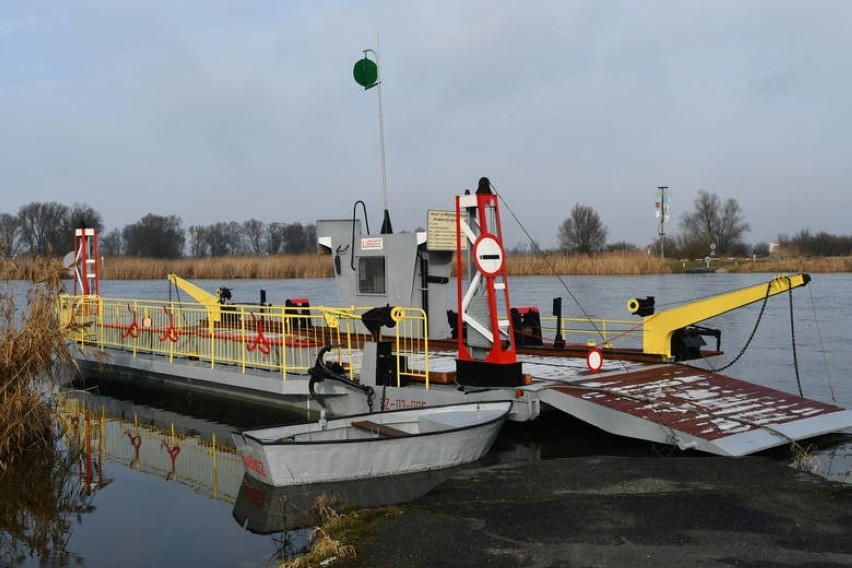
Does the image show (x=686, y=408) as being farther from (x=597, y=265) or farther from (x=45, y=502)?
(x=597, y=265)

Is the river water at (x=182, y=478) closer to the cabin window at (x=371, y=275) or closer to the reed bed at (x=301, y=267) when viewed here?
the cabin window at (x=371, y=275)

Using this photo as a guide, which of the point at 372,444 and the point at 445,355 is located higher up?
the point at 445,355

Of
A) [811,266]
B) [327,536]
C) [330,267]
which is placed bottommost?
[327,536]

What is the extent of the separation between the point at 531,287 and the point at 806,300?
17082mm

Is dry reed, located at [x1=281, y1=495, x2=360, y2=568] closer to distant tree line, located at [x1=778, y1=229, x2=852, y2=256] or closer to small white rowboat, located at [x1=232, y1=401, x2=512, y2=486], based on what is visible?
small white rowboat, located at [x1=232, y1=401, x2=512, y2=486]

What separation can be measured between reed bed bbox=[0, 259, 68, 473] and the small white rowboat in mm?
3208

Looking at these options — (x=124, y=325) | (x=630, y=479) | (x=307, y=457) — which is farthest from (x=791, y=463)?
(x=124, y=325)

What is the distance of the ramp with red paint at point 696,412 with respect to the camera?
28.9 feet

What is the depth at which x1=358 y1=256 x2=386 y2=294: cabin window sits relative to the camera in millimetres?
14273

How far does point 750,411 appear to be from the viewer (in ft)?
32.1

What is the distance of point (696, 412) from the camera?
31.1 feet

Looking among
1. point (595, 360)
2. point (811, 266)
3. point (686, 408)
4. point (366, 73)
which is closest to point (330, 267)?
point (811, 266)

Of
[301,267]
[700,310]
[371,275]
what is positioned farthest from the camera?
[301,267]

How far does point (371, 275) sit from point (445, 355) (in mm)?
2216
